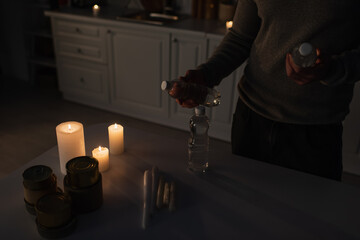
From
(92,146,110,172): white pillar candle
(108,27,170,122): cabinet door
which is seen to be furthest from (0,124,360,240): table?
(108,27,170,122): cabinet door

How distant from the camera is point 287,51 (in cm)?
113

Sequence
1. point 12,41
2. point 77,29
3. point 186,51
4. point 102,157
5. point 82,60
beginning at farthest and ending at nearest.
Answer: point 12,41, point 82,60, point 77,29, point 186,51, point 102,157

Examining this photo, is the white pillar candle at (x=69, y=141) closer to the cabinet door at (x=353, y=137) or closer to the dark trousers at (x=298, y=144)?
the dark trousers at (x=298, y=144)

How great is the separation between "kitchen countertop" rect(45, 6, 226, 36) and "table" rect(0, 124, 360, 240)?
155cm

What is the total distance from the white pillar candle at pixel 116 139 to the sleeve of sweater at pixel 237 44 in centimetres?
33

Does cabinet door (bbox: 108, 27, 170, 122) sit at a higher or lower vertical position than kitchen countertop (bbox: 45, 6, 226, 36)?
lower

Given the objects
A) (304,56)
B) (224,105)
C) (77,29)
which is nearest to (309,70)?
(304,56)

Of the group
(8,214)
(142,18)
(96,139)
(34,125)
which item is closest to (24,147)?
(34,125)

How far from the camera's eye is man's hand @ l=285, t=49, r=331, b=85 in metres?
0.87

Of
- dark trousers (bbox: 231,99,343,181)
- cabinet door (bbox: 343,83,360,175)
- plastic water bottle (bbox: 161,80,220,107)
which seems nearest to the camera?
plastic water bottle (bbox: 161,80,220,107)

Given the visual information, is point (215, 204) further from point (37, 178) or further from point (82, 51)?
point (82, 51)

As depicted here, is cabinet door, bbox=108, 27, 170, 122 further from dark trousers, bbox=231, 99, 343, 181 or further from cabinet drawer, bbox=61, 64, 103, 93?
dark trousers, bbox=231, 99, 343, 181

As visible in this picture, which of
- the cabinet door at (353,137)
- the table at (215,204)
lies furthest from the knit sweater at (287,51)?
the cabinet door at (353,137)

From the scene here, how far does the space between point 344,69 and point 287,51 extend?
0.22 metres
